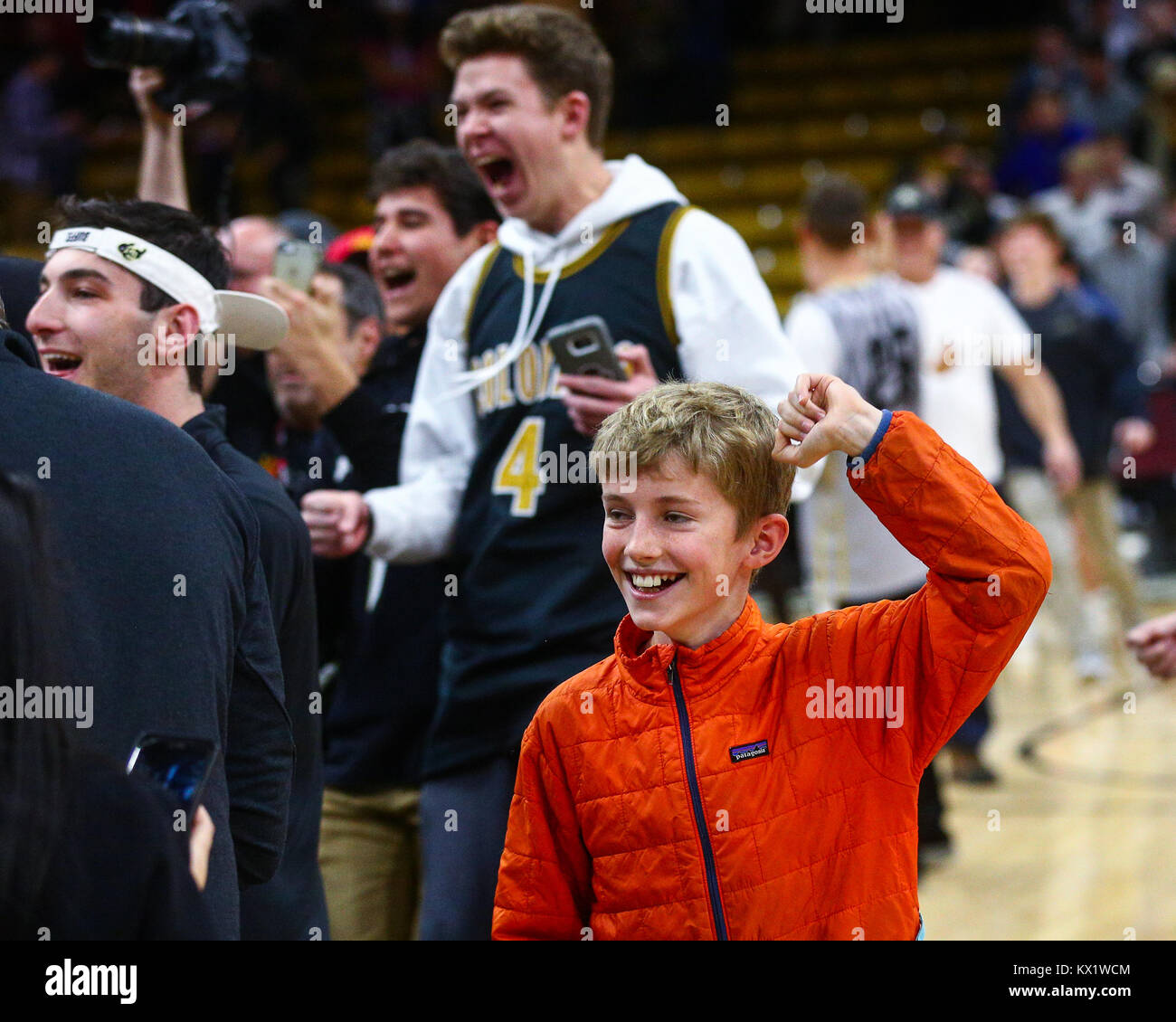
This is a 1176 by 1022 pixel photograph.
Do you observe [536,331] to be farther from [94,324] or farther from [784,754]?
[784,754]

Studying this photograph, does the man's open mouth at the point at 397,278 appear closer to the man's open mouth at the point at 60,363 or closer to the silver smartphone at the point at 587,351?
the silver smartphone at the point at 587,351

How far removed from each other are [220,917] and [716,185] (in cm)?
1069

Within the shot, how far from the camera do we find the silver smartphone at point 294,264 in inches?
118

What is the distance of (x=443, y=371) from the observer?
3.00 meters

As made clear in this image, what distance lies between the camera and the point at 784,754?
6.25ft

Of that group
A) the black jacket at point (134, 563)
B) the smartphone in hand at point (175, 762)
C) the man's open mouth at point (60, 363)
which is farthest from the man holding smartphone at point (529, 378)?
the smartphone in hand at point (175, 762)

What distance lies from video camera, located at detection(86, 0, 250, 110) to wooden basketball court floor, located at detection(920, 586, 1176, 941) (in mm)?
2740

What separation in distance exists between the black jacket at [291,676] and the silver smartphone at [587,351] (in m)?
0.54

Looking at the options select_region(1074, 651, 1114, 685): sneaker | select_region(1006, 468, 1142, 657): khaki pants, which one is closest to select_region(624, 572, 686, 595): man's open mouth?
select_region(1006, 468, 1142, 657): khaki pants

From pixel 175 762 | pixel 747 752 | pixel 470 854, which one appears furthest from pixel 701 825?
pixel 470 854

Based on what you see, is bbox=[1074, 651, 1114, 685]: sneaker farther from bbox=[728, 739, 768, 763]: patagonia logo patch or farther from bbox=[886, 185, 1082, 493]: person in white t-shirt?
bbox=[728, 739, 768, 763]: patagonia logo patch

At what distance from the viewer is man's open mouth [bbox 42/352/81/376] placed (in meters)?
2.24

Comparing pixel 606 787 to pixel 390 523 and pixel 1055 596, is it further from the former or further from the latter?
pixel 1055 596

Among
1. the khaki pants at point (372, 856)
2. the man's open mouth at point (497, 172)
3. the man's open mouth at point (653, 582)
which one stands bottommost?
the khaki pants at point (372, 856)
